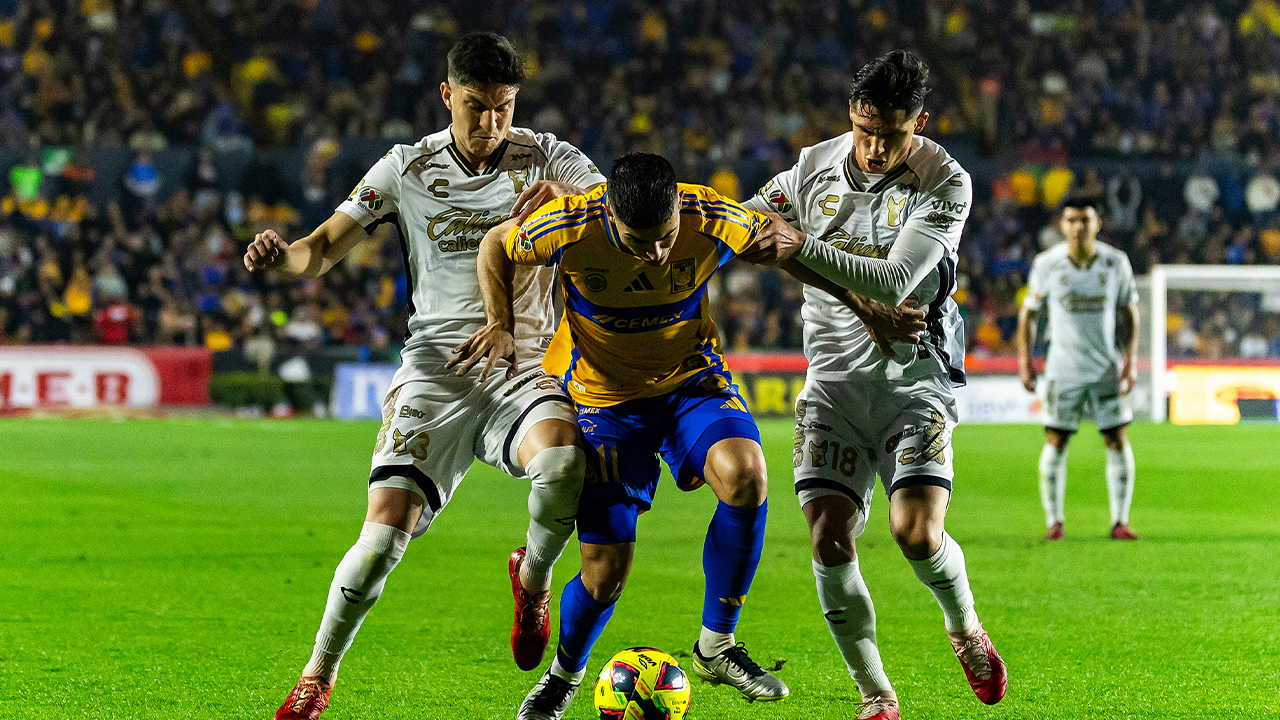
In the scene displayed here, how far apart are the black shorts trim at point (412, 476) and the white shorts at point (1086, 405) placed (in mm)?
5769

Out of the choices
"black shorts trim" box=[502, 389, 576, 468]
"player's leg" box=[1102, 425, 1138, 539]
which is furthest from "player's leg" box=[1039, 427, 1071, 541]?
"black shorts trim" box=[502, 389, 576, 468]

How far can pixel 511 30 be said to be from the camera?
79.8 feet

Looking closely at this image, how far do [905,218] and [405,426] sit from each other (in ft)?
6.31

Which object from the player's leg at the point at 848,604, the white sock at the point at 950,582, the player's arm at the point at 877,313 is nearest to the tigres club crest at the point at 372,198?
the player's arm at the point at 877,313

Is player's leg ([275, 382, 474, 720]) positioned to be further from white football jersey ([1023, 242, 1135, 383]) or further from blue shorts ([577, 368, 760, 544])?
white football jersey ([1023, 242, 1135, 383])

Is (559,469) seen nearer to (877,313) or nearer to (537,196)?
(537,196)

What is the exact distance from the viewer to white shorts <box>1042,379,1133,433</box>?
8859mm

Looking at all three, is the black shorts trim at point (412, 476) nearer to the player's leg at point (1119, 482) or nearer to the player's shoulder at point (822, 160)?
the player's shoulder at point (822, 160)

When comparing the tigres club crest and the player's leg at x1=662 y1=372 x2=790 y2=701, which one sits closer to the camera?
the player's leg at x1=662 y1=372 x2=790 y2=701

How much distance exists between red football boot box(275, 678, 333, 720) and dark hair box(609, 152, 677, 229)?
1.85m

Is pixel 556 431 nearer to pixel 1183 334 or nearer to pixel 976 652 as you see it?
pixel 976 652

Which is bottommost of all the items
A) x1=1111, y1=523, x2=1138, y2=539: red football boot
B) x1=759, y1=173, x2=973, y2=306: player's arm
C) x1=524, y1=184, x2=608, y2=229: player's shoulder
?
x1=1111, y1=523, x2=1138, y2=539: red football boot

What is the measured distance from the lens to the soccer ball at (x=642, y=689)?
417 cm

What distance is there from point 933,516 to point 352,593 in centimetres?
198
